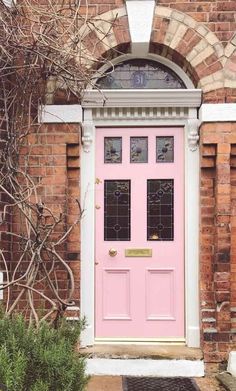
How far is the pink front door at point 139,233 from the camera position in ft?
20.6

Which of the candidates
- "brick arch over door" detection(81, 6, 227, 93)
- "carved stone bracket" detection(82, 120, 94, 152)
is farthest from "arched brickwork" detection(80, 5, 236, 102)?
"carved stone bracket" detection(82, 120, 94, 152)

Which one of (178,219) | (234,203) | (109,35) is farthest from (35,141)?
(234,203)

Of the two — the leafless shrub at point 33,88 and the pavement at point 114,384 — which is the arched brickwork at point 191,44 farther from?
the pavement at point 114,384

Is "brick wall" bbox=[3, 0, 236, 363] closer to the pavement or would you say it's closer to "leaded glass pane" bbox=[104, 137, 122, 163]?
"leaded glass pane" bbox=[104, 137, 122, 163]

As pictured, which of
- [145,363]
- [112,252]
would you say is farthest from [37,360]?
[112,252]

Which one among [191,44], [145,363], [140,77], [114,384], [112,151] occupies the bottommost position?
[114,384]

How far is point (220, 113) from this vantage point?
6.04 metres

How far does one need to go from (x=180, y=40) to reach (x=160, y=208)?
1849 millimetres

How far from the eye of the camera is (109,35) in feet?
20.1

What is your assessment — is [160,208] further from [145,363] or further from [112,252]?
[145,363]

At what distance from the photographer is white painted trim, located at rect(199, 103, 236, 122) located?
19.8 ft

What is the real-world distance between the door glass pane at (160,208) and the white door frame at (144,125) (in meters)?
0.19

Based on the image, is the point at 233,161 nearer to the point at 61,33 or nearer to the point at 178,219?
the point at 178,219

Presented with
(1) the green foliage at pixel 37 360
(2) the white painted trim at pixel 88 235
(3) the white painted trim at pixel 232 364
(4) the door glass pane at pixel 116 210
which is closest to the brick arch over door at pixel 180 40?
(2) the white painted trim at pixel 88 235
